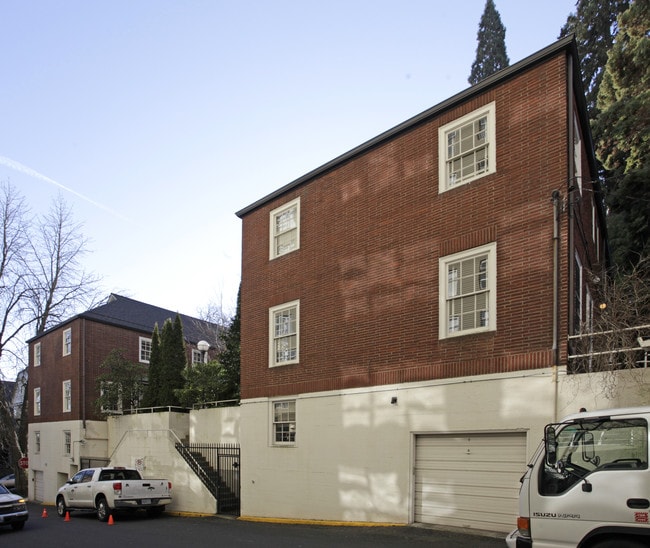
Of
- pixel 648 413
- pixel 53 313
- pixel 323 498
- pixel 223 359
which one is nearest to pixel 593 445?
pixel 648 413

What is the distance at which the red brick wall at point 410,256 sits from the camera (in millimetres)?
11992

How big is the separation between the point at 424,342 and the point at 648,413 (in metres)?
7.03

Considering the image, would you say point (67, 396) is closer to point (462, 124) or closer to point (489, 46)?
point (462, 124)

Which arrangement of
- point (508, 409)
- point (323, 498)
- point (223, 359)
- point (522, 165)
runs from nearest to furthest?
point (508, 409), point (522, 165), point (323, 498), point (223, 359)

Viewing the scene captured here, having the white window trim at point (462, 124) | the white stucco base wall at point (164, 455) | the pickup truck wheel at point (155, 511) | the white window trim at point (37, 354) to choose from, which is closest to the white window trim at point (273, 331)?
the white stucco base wall at point (164, 455)

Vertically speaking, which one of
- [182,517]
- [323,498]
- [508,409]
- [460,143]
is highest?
[460,143]

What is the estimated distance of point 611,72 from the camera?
2439 cm

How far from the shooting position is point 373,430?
1439 cm

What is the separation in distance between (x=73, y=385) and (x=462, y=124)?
Answer: 88.0ft

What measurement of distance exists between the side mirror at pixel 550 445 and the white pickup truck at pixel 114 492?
15.4 metres

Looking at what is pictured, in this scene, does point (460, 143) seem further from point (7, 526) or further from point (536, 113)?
point (7, 526)

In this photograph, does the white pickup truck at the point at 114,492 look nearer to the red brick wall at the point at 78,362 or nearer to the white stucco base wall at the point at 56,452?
the white stucco base wall at the point at 56,452

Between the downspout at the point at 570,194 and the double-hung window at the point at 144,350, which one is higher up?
the downspout at the point at 570,194

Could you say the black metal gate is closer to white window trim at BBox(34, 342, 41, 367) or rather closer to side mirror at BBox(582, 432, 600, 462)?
side mirror at BBox(582, 432, 600, 462)
